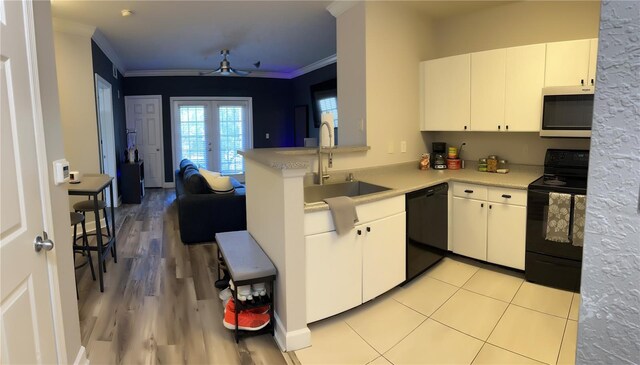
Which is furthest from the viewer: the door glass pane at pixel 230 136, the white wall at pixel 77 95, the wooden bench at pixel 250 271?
the door glass pane at pixel 230 136

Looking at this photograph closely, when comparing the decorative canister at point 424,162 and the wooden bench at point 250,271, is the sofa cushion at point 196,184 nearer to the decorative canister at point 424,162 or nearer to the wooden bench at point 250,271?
the wooden bench at point 250,271

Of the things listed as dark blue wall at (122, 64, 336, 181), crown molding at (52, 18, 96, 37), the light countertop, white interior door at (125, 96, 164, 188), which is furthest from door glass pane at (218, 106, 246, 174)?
the light countertop

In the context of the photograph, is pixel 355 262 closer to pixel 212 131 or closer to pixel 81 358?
pixel 81 358

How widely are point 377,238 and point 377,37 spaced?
6.49 ft

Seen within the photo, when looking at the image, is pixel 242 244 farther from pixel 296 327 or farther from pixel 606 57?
pixel 606 57

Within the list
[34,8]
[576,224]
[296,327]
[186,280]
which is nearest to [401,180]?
[576,224]

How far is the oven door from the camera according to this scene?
2.89 m

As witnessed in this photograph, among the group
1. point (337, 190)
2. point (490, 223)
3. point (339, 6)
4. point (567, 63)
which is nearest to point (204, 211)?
point (337, 190)

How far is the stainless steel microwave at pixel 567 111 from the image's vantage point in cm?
302

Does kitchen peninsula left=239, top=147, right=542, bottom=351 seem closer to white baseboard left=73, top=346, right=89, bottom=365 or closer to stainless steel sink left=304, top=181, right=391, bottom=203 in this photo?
stainless steel sink left=304, top=181, right=391, bottom=203

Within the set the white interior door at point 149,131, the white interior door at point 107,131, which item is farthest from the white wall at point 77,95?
the white interior door at point 149,131

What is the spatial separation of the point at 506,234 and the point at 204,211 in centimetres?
310

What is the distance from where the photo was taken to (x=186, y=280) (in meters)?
3.30

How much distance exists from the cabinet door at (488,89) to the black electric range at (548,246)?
2.40ft
